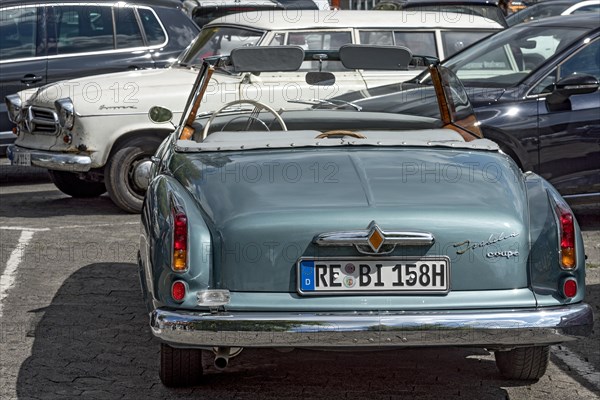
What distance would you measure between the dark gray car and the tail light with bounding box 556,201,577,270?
7.82m

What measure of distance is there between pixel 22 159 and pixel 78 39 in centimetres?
238

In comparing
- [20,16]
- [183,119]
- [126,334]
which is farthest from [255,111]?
[20,16]

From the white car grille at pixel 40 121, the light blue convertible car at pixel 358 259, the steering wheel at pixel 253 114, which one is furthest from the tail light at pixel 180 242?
the white car grille at pixel 40 121

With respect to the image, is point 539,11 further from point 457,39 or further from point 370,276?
point 370,276

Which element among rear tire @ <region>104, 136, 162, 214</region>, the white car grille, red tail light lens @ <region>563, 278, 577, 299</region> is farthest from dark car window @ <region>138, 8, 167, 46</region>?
red tail light lens @ <region>563, 278, 577, 299</region>

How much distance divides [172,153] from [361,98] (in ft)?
6.99

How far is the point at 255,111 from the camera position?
21.5ft

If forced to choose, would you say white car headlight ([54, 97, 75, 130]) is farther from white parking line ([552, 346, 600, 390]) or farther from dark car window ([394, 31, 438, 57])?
white parking line ([552, 346, 600, 390])

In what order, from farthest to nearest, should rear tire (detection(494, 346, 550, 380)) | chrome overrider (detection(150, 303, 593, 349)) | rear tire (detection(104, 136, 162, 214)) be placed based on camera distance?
1. rear tire (detection(104, 136, 162, 214))
2. rear tire (detection(494, 346, 550, 380))
3. chrome overrider (detection(150, 303, 593, 349))

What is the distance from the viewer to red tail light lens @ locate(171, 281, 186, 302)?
4.86 m

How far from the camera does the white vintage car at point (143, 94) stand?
10.1 metres

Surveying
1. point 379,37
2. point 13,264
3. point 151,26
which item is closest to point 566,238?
point 13,264

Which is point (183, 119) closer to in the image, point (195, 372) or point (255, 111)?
point (255, 111)

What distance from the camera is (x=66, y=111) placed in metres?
10.2
